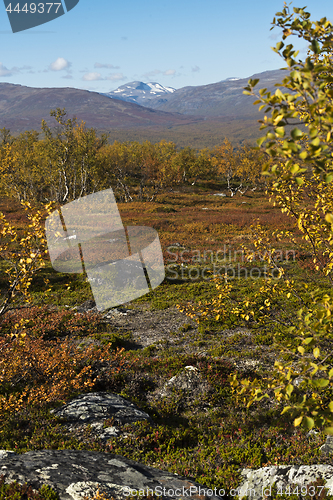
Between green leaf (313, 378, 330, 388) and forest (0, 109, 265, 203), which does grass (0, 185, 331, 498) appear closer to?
green leaf (313, 378, 330, 388)

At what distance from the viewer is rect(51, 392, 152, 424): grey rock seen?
7.16 m

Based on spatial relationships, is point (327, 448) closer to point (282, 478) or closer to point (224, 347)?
point (282, 478)

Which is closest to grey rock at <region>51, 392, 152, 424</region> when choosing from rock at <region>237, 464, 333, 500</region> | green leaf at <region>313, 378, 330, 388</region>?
rock at <region>237, 464, 333, 500</region>

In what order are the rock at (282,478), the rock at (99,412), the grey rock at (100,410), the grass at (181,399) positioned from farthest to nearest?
1. the grey rock at (100,410)
2. the rock at (99,412)
3. the grass at (181,399)
4. the rock at (282,478)

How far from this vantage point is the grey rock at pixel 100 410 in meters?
7.16

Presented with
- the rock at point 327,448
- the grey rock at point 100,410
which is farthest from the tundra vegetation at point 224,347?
the grey rock at point 100,410

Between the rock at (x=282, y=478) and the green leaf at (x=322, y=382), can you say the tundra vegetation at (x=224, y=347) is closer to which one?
the green leaf at (x=322, y=382)

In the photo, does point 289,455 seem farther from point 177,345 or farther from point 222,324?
point 222,324

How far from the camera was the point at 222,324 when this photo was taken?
43.8 feet

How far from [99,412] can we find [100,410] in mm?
56

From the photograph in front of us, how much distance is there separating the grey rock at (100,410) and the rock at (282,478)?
2.77 m

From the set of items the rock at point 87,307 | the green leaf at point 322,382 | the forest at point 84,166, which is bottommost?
the rock at point 87,307

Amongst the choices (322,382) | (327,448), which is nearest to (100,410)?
(327,448)

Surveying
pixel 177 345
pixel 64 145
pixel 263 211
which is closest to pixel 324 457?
pixel 177 345
